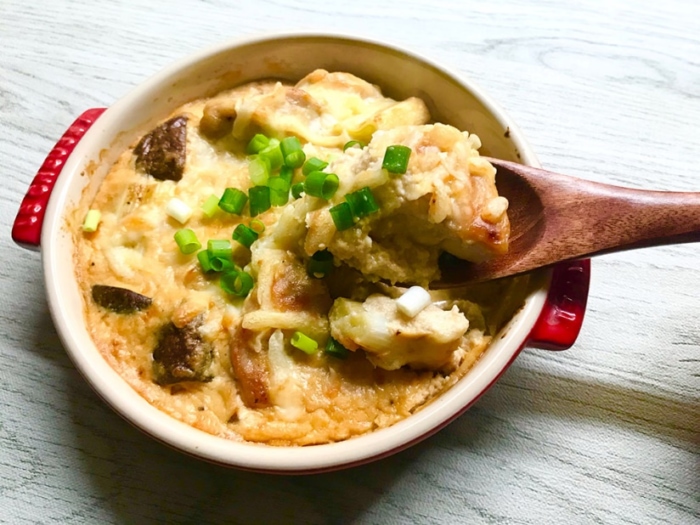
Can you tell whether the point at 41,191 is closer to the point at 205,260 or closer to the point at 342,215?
the point at 205,260

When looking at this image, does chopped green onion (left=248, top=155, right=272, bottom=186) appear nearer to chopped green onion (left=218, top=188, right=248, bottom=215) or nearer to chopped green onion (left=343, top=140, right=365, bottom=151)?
chopped green onion (left=218, top=188, right=248, bottom=215)

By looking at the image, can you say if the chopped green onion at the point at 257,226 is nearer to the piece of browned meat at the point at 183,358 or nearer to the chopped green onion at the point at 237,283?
the chopped green onion at the point at 237,283

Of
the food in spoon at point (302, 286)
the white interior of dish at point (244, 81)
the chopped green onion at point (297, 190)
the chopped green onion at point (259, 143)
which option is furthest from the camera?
the chopped green onion at point (259, 143)

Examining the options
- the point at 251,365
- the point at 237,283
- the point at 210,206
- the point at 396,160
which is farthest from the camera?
the point at 210,206

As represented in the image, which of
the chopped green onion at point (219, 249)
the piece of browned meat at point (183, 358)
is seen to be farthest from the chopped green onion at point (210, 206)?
the piece of browned meat at point (183, 358)

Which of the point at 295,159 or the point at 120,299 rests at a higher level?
the point at 295,159

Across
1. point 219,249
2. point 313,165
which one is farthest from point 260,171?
point 219,249

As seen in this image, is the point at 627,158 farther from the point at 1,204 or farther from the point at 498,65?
the point at 1,204
